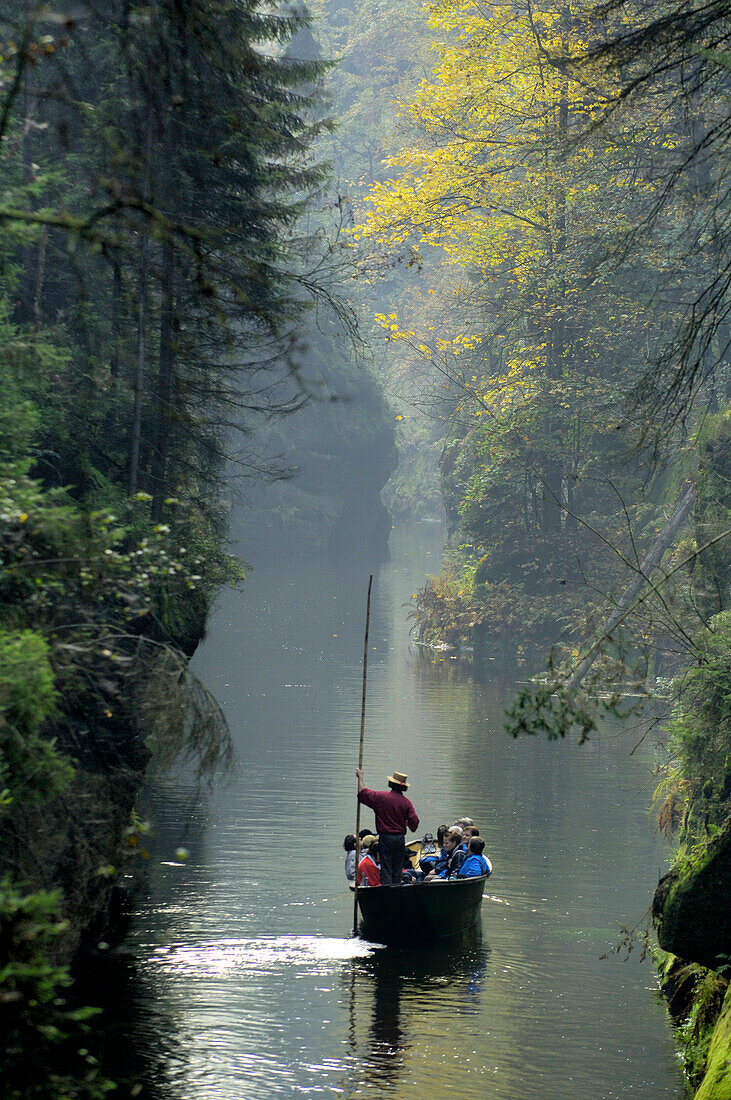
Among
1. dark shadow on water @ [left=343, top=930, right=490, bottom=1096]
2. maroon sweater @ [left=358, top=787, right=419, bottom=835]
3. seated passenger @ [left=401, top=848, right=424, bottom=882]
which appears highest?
maroon sweater @ [left=358, top=787, right=419, bottom=835]

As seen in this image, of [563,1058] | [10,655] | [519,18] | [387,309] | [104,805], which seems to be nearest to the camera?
[10,655]

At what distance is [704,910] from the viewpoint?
9.86m

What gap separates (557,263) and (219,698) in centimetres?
1447

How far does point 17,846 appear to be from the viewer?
31.2 feet

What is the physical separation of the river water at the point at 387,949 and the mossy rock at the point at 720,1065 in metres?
1.65

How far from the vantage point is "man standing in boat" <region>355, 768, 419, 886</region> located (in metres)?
14.2

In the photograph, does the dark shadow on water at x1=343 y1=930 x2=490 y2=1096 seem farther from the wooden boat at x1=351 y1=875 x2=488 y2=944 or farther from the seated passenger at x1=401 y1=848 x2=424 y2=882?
the seated passenger at x1=401 y1=848 x2=424 y2=882

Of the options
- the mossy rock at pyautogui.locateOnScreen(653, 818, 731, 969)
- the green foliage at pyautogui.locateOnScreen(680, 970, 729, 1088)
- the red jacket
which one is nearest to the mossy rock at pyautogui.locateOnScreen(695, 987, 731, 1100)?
the mossy rock at pyautogui.locateOnScreen(653, 818, 731, 969)

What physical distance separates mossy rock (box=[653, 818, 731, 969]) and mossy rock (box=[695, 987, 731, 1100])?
1.43ft

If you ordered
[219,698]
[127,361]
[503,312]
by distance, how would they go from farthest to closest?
1. [503,312]
2. [219,698]
3. [127,361]

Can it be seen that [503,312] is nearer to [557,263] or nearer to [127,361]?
[557,263]

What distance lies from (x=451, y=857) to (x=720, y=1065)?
6915mm

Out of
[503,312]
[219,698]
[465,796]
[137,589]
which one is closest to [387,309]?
[503,312]

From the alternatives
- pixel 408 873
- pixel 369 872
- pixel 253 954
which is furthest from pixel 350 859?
pixel 253 954
